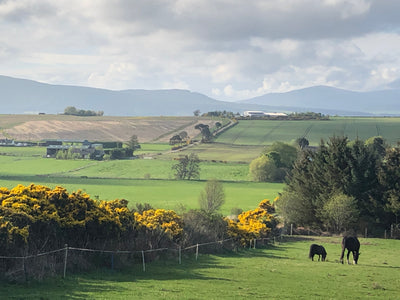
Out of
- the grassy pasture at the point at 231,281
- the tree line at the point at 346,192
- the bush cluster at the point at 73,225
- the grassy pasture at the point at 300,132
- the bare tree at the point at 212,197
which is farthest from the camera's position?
the grassy pasture at the point at 300,132

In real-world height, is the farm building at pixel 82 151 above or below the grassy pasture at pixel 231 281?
above

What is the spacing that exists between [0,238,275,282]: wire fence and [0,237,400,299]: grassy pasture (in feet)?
1.51

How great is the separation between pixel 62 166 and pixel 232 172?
3733 centimetres

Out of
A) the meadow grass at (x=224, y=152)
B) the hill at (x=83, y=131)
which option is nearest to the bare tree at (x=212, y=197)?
the meadow grass at (x=224, y=152)

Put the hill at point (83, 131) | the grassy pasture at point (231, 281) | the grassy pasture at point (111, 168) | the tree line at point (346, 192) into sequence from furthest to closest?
the hill at point (83, 131) → the grassy pasture at point (111, 168) → the tree line at point (346, 192) → the grassy pasture at point (231, 281)

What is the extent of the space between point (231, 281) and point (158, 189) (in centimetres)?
6607

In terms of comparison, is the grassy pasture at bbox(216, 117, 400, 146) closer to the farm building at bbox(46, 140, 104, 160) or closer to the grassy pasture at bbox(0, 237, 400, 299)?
the farm building at bbox(46, 140, 104, 160)

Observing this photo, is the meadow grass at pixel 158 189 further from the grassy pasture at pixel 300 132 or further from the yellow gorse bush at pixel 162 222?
the grassy pasture at pixel 300 132

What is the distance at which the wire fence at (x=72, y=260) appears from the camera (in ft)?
66.2

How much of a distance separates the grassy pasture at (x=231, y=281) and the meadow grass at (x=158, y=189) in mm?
37144

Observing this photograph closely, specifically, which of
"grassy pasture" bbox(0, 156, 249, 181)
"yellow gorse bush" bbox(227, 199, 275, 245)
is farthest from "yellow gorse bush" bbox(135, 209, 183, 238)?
"grassy pasture" bbox(0, 156, 249, 181)

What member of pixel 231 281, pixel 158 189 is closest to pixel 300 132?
pixel 158 189

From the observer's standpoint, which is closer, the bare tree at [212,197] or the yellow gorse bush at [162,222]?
the yellow gorse bush at [162,222]

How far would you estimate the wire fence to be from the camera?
20.2m
